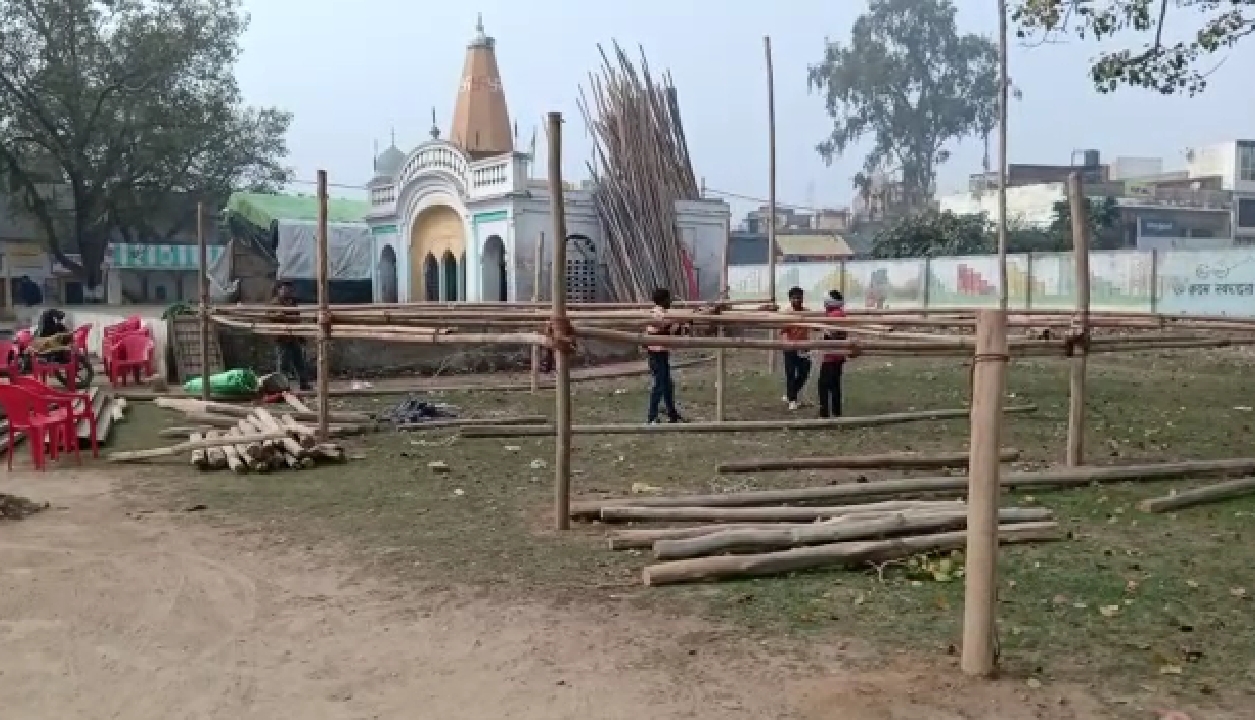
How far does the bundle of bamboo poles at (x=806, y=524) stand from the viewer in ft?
18.3

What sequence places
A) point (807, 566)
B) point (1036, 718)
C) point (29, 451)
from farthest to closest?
point (29, 451)
point (807, 566)
point (1036, 718)

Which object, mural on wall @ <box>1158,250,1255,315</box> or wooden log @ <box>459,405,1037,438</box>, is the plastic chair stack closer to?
wooden log @ <box>459,405,1037,438</box>

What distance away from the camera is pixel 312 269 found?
90.4ft

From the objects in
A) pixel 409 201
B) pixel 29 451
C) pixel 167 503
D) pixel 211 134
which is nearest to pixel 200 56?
pixel 211 134

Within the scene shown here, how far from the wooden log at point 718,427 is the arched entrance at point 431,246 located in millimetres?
13797

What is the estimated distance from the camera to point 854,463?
8.43 meters

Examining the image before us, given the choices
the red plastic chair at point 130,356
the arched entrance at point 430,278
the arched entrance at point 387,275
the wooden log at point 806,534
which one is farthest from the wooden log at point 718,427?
the arched entrance at point 387,275

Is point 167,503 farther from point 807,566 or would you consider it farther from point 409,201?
point 409,201

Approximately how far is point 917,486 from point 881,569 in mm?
1632

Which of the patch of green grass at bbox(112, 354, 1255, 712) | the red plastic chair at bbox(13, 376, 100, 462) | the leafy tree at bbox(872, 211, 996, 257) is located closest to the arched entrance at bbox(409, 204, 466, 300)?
the patch of green grass at bbox(112, 354, 1255, 712)

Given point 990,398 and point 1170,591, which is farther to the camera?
point 1170,591

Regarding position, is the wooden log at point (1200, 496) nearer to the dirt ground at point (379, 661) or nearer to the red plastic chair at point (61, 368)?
the dirt ground at point (379, 661)

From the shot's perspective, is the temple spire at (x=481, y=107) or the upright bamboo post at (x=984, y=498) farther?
the temple spire at (x=481, y=107)

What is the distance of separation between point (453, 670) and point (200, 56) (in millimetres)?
34132
